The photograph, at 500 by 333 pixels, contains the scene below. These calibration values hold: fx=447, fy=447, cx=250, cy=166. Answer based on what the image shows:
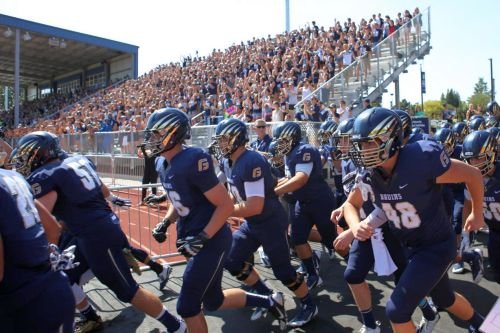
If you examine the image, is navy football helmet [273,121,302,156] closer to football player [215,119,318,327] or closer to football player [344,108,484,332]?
football player [215,119,318,327]

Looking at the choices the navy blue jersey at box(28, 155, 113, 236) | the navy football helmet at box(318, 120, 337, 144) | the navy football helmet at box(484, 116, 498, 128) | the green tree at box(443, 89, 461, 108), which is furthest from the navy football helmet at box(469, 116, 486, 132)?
the green tree at box(443, 89, 461, 108)

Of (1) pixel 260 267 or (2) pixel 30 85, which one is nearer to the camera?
(1) pixel 260 267

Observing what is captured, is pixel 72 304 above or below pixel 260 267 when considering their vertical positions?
above

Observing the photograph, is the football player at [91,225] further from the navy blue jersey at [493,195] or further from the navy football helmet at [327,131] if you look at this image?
the navy football helmet at [327,131]

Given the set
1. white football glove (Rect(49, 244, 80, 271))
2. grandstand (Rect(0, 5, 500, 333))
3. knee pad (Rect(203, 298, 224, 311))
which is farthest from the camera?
grandstand (Rect(0, 5, 500, 333))

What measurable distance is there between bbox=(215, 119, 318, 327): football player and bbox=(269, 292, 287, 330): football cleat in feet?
0.27

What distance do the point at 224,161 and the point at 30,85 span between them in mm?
49291

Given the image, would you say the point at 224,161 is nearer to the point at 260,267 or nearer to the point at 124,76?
the point at 260,267

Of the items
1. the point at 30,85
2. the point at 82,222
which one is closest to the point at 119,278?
the point at 82,222

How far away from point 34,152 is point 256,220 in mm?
2066

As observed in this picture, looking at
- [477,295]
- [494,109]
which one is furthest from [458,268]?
[494,109]

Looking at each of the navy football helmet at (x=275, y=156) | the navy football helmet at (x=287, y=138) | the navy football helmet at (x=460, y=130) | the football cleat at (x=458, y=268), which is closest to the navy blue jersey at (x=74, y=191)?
the navy football helmet at (x=287, y=138)

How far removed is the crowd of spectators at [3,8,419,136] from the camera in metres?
14.0

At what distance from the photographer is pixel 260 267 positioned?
253 inches
